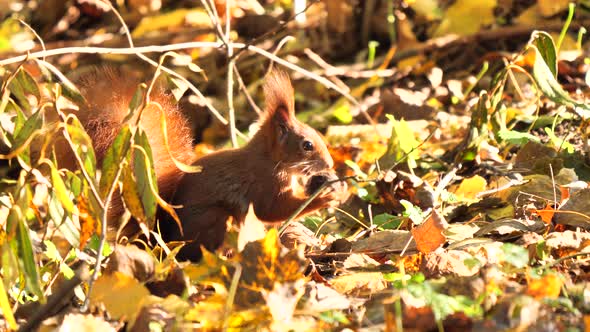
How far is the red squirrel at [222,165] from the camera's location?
2.64 metres

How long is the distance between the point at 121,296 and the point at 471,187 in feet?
4.53

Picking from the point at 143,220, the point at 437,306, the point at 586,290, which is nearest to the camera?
the point at 437,306

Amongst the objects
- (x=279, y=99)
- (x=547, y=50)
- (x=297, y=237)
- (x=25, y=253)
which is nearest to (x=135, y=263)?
(x=25, y=253)

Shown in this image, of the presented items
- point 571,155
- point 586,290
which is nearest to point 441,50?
point 571,155

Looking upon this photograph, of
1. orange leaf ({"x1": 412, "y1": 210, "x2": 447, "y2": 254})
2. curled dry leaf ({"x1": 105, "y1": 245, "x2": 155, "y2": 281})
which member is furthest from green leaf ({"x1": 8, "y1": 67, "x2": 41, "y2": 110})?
orange leaf ({"x1": 412, "y1": 210, "x2": 447, "y2": 254})

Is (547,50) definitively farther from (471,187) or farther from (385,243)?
(385,243)

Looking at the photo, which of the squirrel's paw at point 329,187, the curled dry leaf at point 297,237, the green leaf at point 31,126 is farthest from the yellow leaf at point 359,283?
the green leaf at point 31,126

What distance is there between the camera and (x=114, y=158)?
197cm

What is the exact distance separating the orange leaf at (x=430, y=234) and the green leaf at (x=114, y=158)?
2.42 feet

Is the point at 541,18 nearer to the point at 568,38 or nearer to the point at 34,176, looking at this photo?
the point at 568,38

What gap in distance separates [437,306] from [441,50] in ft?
10.6

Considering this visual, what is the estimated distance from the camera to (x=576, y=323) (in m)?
1.68

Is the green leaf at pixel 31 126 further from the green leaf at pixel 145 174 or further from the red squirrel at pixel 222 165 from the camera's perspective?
the red squirrel at pixel 222 165

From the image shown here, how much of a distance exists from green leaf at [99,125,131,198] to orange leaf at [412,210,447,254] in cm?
74
